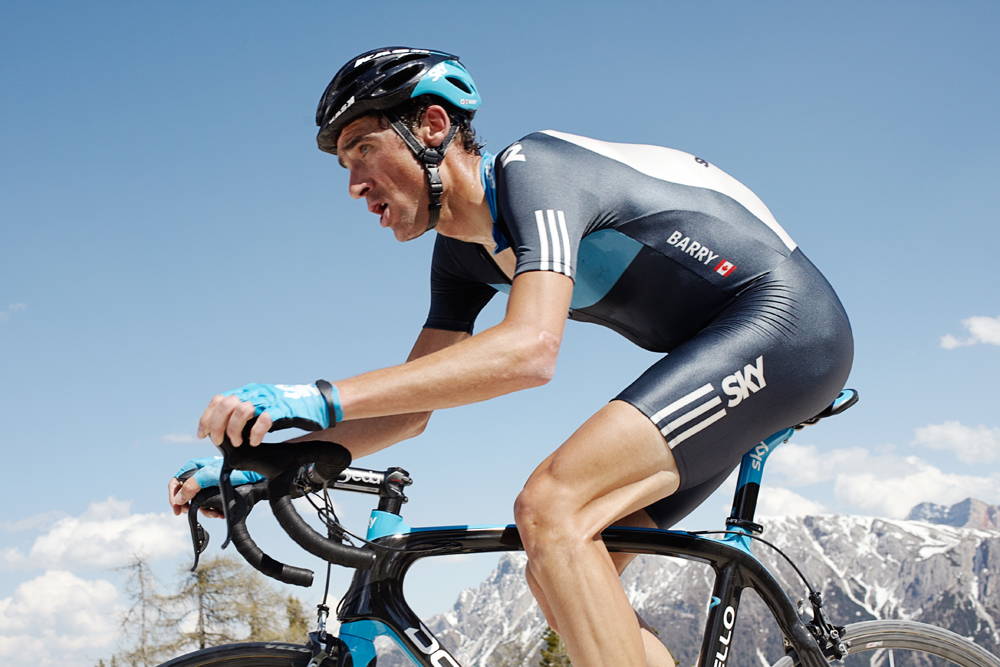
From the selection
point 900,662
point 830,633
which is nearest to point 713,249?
point 830,633

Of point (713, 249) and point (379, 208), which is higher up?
point (379, 208)

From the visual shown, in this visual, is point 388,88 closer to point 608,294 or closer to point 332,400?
point 608,294

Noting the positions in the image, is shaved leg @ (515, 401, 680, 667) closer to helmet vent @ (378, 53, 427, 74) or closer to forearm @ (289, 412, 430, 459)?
forearm @ (289, 412, 430, 459)

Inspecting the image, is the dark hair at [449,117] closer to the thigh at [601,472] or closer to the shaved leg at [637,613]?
the thigh at [601,472]

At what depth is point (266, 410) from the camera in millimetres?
2232

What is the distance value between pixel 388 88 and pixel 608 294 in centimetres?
114

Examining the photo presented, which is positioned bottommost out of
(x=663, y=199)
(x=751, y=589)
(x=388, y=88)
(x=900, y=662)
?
(x=900, y=662)

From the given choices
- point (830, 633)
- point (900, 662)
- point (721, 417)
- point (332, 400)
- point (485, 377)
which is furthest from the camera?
point (900, 662)

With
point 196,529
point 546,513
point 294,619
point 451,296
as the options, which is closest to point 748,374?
point 546,513

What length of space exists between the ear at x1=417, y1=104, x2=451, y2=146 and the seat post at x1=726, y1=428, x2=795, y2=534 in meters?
1.73

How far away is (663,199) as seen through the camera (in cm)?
320

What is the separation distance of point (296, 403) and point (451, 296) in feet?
5.95

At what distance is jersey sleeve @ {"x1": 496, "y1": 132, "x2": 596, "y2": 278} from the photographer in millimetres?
2678

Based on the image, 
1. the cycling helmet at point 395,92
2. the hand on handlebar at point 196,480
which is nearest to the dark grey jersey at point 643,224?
the cycling helmet at point 395,92
